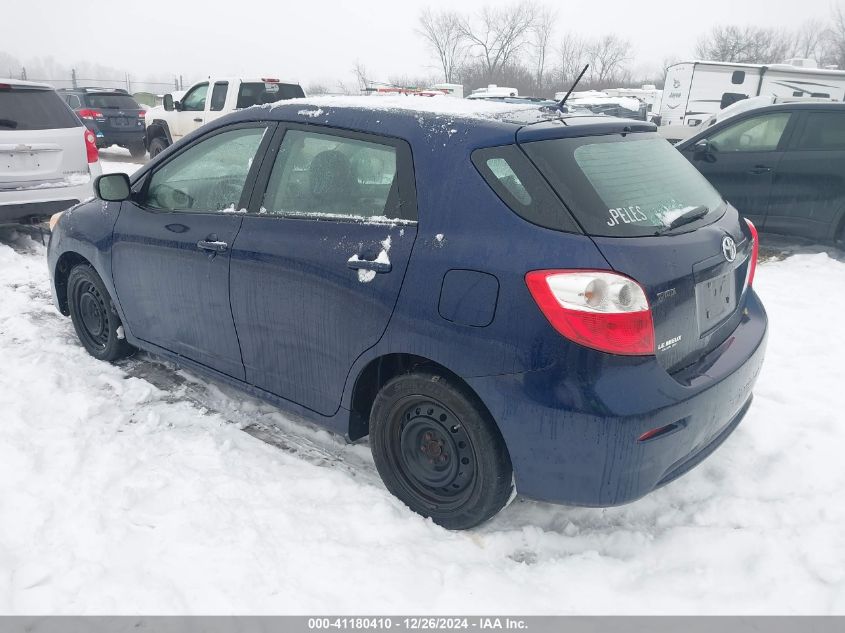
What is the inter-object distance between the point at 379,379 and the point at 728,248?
1571mm

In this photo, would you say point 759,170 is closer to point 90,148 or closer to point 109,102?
point 90,148

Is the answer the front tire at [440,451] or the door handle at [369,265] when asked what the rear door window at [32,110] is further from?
the front tire at [440,451]

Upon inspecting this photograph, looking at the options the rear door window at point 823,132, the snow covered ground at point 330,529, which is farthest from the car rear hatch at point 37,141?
the rear door window at point 823,132

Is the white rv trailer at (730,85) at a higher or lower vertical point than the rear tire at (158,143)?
higher

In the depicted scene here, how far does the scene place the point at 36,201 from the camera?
21.7ft

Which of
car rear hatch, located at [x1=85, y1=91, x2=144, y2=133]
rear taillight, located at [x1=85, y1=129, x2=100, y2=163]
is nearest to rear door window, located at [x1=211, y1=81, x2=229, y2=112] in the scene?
car rear hatch, located at [x1=85, y1=91, x2=144, y2=133]

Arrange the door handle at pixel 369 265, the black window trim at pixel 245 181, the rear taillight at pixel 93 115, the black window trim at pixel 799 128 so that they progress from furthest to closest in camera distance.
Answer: the rear taillight at pixel 93 115, the black window trim at pixel 799 128, the black window trim at pixel 245 181, the door handle at pixel 369 265

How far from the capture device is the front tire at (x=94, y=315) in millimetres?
4133

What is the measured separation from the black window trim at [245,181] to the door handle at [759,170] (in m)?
6.12

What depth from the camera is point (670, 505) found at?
2832mm

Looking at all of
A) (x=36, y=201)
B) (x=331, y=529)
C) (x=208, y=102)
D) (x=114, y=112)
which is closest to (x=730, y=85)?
(x=208, y=102)

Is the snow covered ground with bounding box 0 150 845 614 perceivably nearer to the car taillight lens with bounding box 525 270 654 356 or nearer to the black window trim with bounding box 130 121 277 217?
the car taillight lens with bounding box 525 270 654 356

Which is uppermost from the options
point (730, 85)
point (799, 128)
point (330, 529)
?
point (730, 85)

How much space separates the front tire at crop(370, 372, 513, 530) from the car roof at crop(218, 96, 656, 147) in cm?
99
